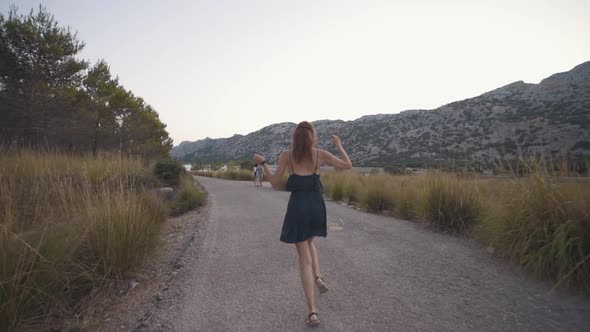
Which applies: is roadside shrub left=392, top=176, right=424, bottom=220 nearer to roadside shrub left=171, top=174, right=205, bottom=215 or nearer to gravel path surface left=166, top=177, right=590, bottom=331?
gravel path surface left=166, top=177, right=590, bottom=331

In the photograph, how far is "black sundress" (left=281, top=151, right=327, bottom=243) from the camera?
256 cm

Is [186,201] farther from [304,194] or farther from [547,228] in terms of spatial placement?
[547,228]

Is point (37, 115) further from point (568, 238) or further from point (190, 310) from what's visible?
point (568, 238)

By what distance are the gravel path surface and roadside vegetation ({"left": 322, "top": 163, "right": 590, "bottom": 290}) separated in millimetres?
250

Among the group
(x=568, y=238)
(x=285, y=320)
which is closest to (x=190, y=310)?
(x=285, y=320)

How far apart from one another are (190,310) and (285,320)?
100 centimetres

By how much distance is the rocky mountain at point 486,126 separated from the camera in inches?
1137

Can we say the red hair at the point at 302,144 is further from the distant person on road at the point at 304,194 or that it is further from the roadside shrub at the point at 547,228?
the roadside shrub at the point at 547,228

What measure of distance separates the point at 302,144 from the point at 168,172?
522 inches

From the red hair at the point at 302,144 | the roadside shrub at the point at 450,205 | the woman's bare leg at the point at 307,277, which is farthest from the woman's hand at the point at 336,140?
the roadside shrub at the point at 450,205

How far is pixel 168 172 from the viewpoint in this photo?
1395 centimetres

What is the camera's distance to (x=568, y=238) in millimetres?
2990

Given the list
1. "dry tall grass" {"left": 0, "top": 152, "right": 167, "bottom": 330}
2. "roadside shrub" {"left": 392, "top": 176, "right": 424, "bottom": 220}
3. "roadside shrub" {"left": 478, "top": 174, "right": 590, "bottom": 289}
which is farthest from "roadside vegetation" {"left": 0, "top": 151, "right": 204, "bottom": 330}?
"roadside shrub" {"left": 392, "top": 176, "right": 424, "bottom": 220}

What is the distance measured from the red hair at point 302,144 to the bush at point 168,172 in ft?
41.9
